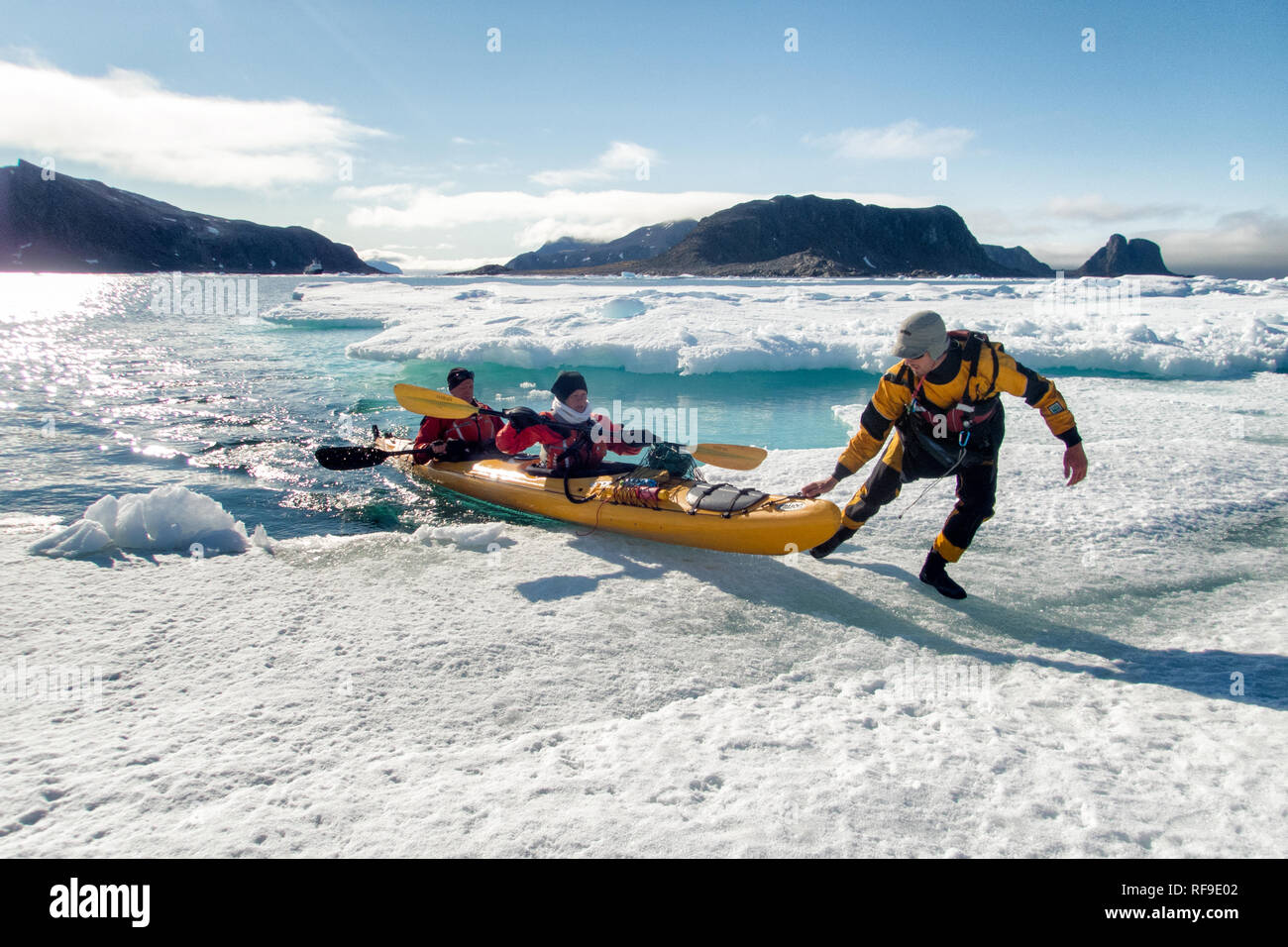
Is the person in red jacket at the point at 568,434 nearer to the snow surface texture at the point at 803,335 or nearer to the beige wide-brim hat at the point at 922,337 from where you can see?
Result: the beige wide-brim hat at the point at 922,337

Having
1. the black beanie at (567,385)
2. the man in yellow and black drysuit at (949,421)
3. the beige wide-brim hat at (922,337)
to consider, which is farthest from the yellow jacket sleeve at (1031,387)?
the black beanie at (567,385)

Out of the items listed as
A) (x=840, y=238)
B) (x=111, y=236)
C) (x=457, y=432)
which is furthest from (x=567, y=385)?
(x=111, y=236)

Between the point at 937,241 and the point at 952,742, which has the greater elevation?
the point at 937,241

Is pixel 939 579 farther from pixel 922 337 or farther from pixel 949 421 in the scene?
pixel 922 337

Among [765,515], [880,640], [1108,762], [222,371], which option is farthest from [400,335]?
[1108,762]
